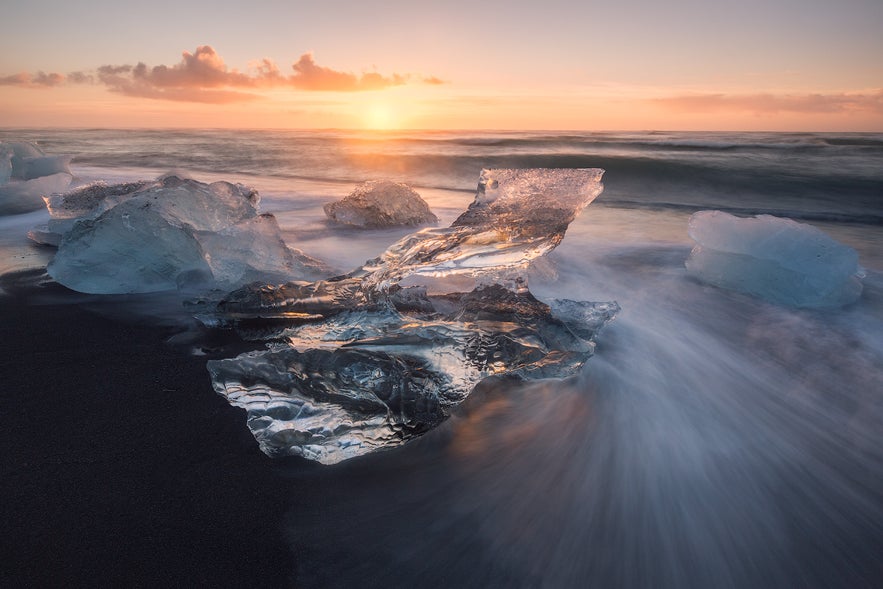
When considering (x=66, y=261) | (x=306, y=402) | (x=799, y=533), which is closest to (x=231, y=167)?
(x=66, y=261)

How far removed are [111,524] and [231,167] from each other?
516 inches

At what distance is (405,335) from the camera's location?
1.67 m

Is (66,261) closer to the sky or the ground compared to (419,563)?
closer to the sky

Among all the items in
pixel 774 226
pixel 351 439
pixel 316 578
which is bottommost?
pixel 316 578

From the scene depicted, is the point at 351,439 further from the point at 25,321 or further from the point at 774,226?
the point at 774,226

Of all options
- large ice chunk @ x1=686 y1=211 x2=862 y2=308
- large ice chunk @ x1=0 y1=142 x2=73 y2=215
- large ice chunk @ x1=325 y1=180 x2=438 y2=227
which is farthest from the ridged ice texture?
→ large ice chunk @ x1=0 y1=142 x2=73 y2=215

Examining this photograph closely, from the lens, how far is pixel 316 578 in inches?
40.8

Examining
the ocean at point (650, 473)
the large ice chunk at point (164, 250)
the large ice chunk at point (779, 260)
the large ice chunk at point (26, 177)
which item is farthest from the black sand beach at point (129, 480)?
the large ice chunk at point (26, 177)

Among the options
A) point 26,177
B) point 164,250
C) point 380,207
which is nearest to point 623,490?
point 164,250

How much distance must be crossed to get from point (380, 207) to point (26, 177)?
5249 millimetres

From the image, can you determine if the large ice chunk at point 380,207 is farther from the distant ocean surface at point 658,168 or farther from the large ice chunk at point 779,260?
the distant ocean surface at point 658,168

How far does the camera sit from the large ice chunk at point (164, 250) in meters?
2.66

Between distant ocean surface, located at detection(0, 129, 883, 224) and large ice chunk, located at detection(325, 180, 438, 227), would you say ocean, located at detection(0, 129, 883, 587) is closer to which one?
large ice chunk, located at detection(325, 180, 438, 227)

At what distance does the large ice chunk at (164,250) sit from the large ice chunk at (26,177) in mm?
3036
